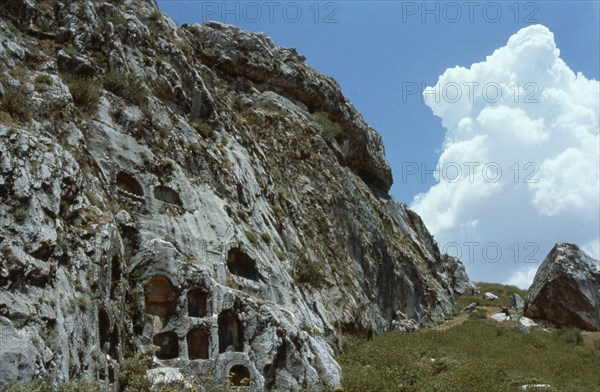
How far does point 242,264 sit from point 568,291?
1146 inches

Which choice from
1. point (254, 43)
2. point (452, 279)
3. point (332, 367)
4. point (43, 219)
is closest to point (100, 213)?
point (43, 219)

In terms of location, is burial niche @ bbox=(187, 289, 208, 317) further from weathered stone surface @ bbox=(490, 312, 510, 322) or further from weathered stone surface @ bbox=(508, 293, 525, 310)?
weathered stone surface @ bbox=(508, 293, 525, 310)

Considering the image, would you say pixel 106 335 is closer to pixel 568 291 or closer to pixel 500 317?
pixel 568 291

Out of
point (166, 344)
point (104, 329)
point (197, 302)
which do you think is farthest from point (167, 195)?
point (104, 329)

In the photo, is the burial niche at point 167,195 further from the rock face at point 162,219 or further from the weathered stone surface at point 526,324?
the weathered stone surface at point 526,324

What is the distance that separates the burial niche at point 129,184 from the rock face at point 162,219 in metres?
0.06

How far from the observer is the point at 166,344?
59.3 ft

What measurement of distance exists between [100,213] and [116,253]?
4.34 feet

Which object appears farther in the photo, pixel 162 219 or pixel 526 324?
pixel 526 324

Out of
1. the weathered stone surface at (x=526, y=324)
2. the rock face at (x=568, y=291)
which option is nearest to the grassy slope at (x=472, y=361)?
the weathered stone surface at (x=526, y=324)

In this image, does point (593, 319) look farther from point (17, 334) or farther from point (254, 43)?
point (17, 334)

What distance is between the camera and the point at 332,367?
20516mm

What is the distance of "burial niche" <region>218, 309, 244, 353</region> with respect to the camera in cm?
1891

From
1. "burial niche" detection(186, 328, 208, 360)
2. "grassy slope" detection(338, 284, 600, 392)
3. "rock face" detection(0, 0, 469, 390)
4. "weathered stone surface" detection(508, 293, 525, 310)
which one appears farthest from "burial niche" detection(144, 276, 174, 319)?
"weathered stone surface" detection(508, 293, 525, 310)
